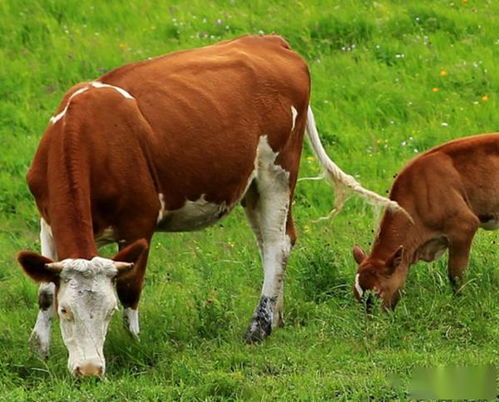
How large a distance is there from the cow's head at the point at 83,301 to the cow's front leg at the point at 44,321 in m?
0.74

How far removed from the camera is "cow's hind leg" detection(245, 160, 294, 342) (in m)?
10.6

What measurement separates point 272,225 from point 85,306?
8.34 ft

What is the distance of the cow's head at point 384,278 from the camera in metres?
10.6

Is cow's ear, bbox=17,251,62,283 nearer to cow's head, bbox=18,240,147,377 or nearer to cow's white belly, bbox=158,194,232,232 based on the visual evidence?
cow's head, bbox=18,240,147,377

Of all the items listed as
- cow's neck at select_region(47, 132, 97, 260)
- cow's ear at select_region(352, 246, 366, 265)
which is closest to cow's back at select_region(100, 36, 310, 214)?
cow's neck at select_region(47, 132, 97, 260)

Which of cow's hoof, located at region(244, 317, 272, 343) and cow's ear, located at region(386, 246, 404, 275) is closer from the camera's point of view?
cow's hoof, located at region(244, 317, 272, 343)

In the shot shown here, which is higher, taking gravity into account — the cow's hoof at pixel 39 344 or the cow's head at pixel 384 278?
the cow's hoof at pixel 39 344

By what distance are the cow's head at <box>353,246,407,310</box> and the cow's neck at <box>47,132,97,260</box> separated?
8.33ft

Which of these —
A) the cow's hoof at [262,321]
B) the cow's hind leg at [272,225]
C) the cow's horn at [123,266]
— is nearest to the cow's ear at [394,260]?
the cow's hind leg at [272,225]

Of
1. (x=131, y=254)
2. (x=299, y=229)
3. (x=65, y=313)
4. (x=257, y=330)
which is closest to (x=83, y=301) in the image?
(x=65, y=313)

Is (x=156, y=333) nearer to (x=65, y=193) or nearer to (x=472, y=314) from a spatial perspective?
(x=65, y=193)

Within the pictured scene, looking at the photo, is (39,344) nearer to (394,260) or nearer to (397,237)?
(394,260)

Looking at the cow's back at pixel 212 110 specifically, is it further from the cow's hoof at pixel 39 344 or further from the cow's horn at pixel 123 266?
the cow's hoof at pixel 39 344

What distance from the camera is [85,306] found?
8.59m
